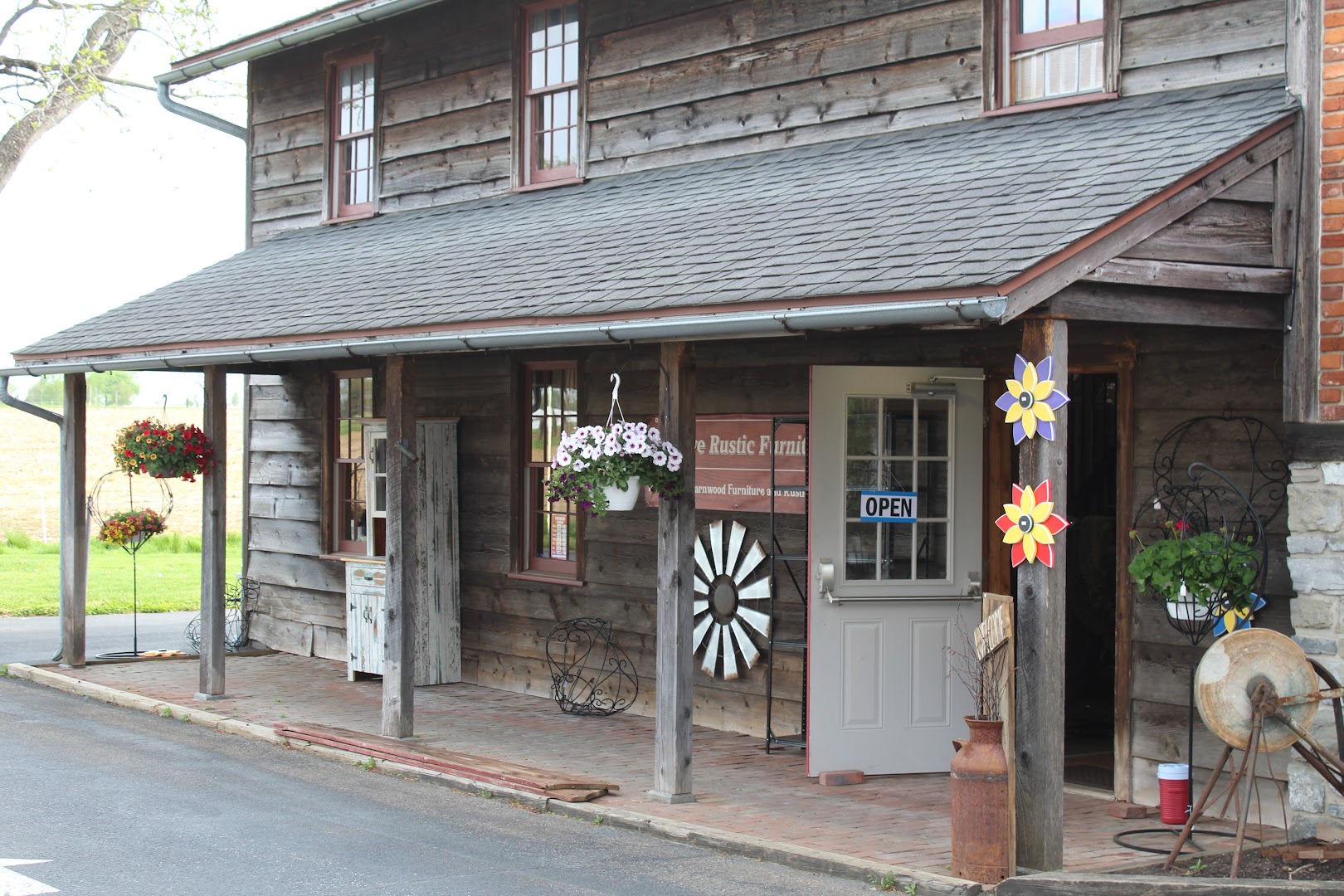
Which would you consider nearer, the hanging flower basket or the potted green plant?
the potted green plant

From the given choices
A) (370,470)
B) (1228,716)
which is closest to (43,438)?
(370,470)

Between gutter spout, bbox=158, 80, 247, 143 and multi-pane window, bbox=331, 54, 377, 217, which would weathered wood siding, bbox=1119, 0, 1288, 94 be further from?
gutter spout, bbox=158, 80, 247, 143

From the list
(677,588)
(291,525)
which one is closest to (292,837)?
(677,588)

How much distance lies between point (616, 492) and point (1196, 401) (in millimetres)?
3080

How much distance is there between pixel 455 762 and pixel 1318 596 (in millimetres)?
4856

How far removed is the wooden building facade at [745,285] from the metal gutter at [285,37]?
0.24ft

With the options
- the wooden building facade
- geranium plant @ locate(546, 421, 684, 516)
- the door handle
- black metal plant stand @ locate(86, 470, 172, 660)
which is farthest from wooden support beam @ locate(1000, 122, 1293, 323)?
black metal plant stand @ locate(86, 470, 172, 660)

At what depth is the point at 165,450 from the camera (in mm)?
11477

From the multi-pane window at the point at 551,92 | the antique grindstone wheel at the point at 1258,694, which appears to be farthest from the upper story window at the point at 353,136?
the antique grindstone wheel at the point at 1258,694

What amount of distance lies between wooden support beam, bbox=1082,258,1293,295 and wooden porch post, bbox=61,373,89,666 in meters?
9.45

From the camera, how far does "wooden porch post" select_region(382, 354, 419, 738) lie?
A: 9.79 meters

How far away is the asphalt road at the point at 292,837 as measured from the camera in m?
6.58

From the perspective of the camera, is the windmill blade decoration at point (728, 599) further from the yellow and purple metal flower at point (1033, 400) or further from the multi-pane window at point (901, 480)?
the yellow and purple metal flower at point (1033, 400)

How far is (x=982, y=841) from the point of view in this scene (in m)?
6.38
